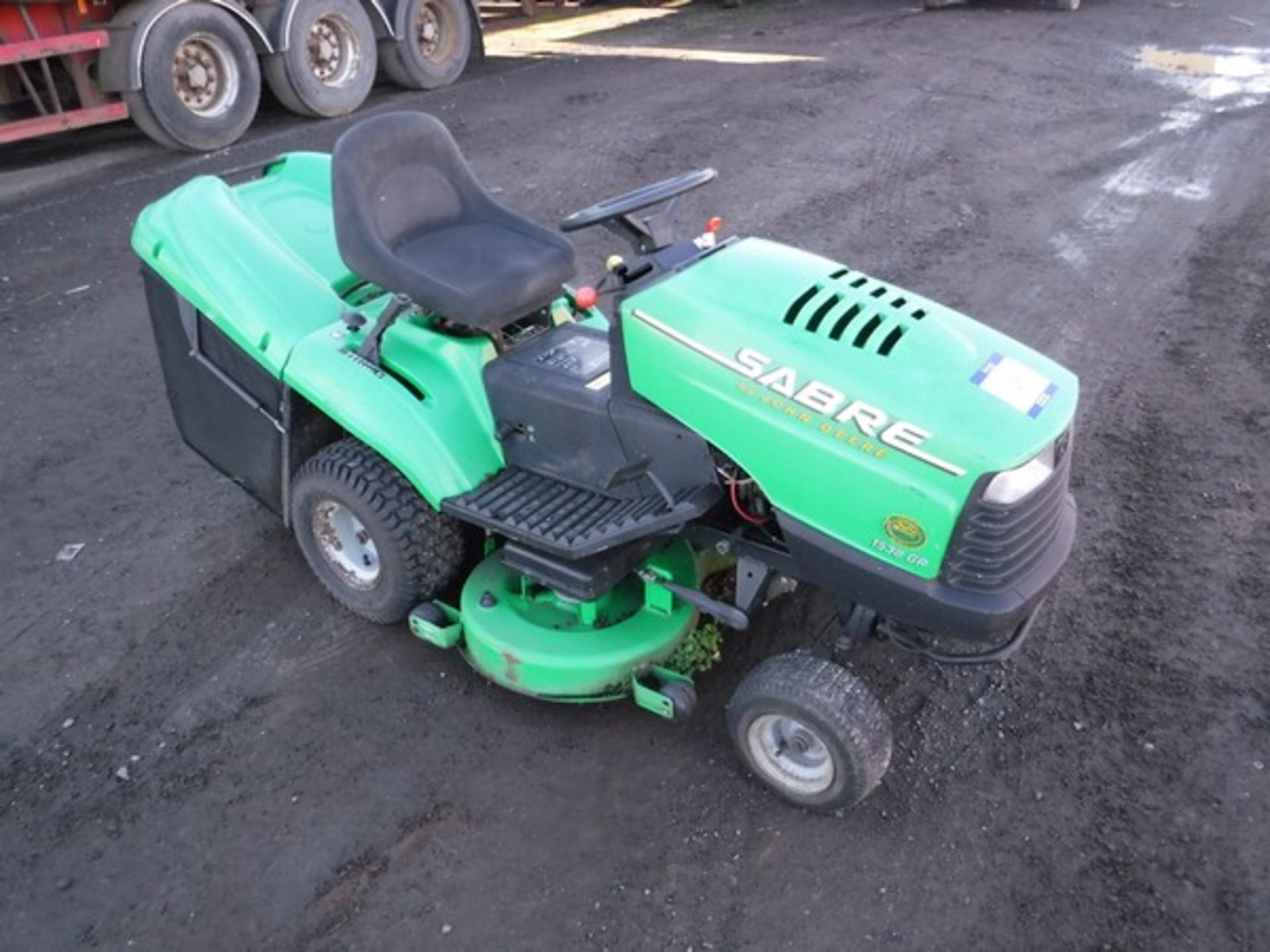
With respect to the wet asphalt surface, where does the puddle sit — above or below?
below

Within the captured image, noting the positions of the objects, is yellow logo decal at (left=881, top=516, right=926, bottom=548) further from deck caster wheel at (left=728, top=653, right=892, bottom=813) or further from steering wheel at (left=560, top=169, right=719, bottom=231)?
steering wheel at (left=560, top=169, right=719, bottom=231)

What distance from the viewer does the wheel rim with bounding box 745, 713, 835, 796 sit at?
2.72 meters

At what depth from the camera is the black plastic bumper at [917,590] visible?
8.05 feet

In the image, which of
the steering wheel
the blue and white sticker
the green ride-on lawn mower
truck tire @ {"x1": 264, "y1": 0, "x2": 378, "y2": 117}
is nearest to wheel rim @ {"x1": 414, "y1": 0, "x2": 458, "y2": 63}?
truck tire @ {"x1": 264, "y1": 0, "x2": 378, "y2": 117}

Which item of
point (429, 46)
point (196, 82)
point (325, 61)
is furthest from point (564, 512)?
point (429, 46)

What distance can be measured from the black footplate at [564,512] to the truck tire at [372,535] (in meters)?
0.20

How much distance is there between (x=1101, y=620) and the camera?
11.3 ft

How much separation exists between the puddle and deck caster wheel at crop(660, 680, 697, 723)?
858cm

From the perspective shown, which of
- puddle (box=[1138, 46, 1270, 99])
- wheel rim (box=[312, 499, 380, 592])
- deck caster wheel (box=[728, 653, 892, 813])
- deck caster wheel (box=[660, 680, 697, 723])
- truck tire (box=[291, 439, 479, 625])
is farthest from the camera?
puddle (box=[1138, 46, 1270, 99])

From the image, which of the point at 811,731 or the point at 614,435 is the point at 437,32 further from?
the point at 811,731

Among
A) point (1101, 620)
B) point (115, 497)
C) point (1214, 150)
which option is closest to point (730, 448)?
point (1101, 620)

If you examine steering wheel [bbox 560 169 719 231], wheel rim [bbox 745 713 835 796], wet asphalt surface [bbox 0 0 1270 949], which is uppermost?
steering wheel [bbox 560 169 719 231]

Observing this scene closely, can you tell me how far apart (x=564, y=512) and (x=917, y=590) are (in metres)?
0.93

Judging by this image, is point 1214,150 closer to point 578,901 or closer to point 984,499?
point 984,499
